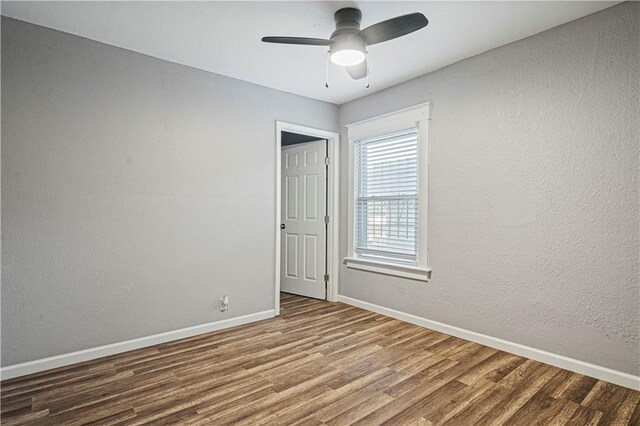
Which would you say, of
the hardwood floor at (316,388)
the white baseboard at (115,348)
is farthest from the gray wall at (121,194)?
the hardwood floor at (316,388)

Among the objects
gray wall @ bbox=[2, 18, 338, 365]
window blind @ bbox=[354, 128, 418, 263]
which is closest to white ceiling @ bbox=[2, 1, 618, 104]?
gray wall @ bbox=[2, 18, 338, 365]

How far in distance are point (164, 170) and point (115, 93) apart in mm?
739

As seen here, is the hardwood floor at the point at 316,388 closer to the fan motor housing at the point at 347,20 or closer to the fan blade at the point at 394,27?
the fan blade at the point at 394,27

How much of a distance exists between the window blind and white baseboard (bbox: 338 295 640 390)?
62 centimetres

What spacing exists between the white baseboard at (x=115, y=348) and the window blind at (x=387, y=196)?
1.58 m

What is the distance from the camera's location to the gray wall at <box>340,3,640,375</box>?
2.38 metres

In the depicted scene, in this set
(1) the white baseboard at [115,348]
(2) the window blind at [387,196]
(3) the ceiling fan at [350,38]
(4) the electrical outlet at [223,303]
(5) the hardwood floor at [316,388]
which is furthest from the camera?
(2) the window blind at [387,196]

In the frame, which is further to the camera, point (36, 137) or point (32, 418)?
point (36, 137)

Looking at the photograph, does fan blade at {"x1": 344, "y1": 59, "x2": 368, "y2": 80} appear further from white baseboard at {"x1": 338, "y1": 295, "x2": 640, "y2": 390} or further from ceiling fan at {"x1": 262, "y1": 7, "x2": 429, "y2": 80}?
white baseboard at {"x1": 338, "y1": 295, "x2": 640, "y2": 390}

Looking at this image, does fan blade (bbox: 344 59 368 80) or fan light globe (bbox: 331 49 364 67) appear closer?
fan light globe (bbox: 331 49 364 67)

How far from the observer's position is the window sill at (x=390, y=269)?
11.8 ft

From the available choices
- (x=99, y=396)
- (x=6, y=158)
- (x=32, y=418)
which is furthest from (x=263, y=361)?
(x=6, y=158)

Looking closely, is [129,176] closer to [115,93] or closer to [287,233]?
[115,93]

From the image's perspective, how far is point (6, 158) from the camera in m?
2.49
